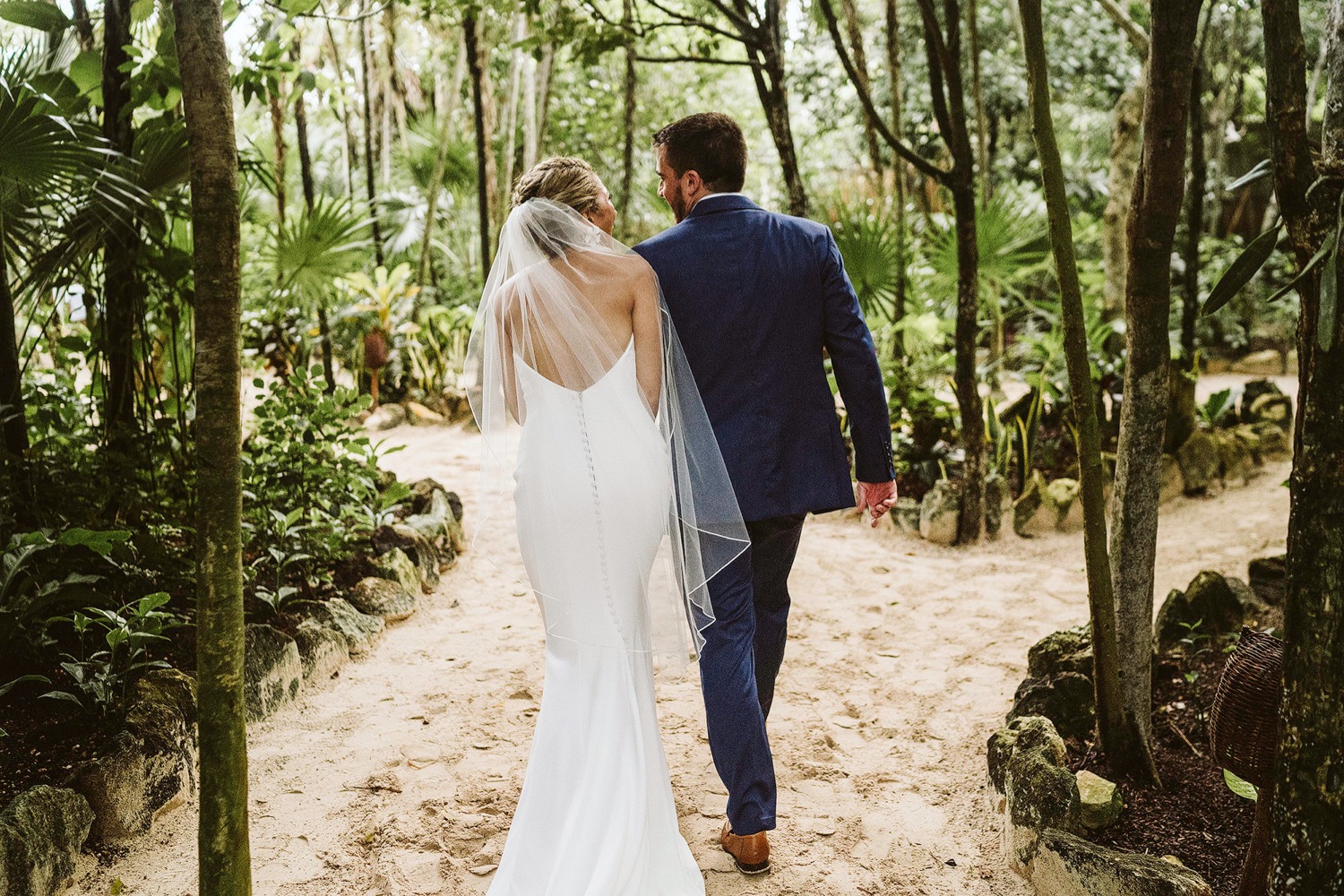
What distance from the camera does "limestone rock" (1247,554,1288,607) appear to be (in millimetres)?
3963

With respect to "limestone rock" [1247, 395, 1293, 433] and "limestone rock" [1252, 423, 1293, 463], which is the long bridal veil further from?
"limestone rock" [1247, 395, 1293, 433]

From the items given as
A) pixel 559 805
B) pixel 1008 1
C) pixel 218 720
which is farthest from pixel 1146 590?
pixel 1008 1

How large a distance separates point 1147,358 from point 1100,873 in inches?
49.0

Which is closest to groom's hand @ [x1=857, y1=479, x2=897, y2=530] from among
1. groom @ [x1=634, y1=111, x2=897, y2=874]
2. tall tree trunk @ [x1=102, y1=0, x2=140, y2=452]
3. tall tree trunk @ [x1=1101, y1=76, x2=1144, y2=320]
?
groom @ [x1=634, y1=111, x2=897, y2=874]

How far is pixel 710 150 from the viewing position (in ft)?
8.70

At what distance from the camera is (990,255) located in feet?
22.6

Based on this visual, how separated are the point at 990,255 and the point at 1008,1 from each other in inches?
74.6

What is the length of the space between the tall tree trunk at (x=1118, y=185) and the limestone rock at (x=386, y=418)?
626 cm

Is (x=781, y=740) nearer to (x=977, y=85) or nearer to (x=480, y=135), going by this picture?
(x=977, y=85)

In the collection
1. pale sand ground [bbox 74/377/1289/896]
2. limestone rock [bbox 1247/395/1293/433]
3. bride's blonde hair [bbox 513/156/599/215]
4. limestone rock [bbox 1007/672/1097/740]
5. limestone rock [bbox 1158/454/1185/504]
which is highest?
bride's blonde hair [bbox 513/156/599/215]

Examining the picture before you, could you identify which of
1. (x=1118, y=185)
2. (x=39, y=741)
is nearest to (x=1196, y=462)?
(x=1118, y=185)

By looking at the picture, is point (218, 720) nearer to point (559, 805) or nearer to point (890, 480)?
point (559, 805)

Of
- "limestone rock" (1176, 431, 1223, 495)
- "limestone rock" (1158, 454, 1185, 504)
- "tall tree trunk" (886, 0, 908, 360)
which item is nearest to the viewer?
"limestone rock" (1158, 454, 1185, 504)

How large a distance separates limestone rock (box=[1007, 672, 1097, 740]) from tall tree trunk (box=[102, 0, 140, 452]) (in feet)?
11.7
